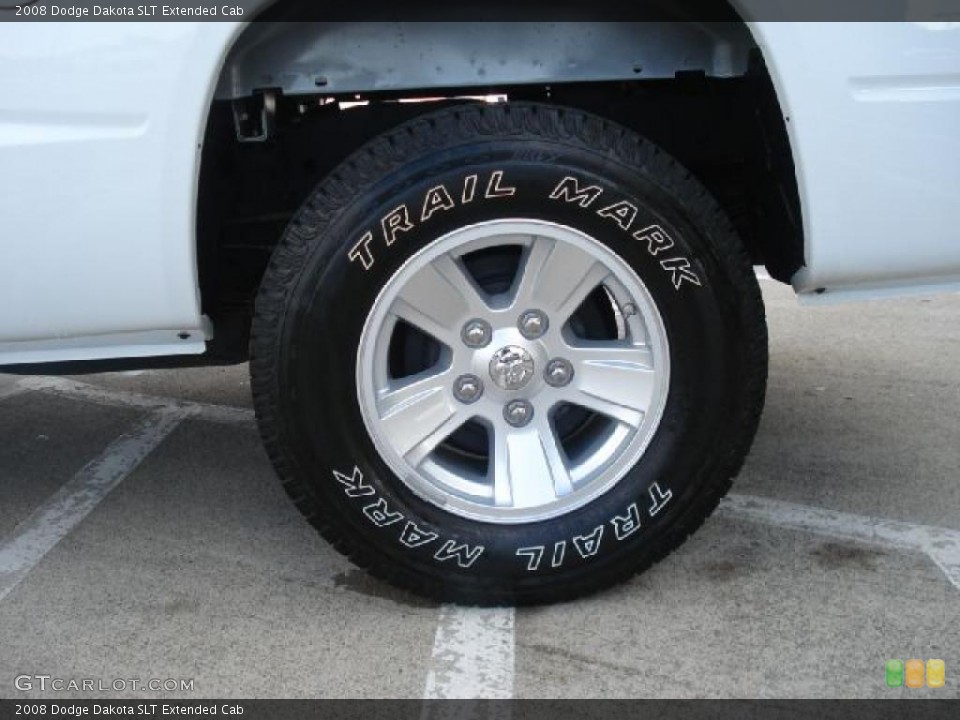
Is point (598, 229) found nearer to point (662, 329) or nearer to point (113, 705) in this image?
point (662, 329)

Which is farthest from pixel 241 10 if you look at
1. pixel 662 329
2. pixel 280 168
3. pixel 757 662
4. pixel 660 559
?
pixel 757 662

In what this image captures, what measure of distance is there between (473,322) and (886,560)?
1.23m

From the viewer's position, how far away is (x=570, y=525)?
2590 millimetres

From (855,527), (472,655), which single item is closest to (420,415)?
(472,655)

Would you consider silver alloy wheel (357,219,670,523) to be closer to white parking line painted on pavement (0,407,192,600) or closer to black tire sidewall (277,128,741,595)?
black tire sidewall (277,128,741,595)

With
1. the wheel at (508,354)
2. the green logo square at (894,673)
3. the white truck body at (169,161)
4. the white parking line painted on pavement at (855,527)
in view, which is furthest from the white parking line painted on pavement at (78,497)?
the green logo square at (894,673)

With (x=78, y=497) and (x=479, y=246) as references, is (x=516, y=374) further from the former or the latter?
(x=78, y=497)

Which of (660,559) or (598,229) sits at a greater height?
(598,229)

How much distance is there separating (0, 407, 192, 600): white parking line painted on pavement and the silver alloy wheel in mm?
1086

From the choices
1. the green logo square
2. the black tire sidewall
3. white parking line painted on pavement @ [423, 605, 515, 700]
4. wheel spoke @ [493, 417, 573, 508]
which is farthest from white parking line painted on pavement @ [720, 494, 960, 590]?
white parking line painted on pavement @ [423, 605, 515, 700]

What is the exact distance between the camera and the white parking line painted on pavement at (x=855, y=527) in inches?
116

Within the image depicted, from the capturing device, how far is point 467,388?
8.61 ft

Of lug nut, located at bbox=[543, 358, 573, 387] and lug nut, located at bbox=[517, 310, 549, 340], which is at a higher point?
lug nut, located at bbox=[517, 310, 549, 340]

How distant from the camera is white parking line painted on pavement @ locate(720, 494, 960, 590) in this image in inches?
116
